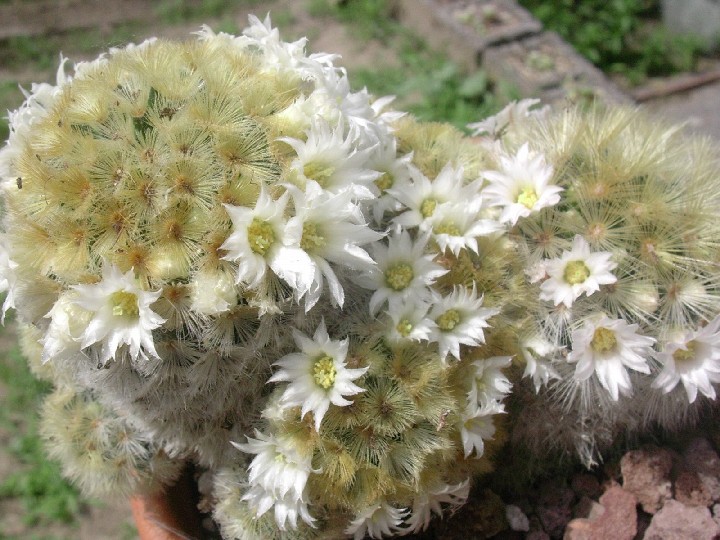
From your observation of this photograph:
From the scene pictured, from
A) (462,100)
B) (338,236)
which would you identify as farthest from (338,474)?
(462,100)

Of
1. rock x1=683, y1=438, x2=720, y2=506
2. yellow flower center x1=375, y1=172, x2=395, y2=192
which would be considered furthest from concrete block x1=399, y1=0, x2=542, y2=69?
rock x1=683, y1=438, x2=720, y2=506

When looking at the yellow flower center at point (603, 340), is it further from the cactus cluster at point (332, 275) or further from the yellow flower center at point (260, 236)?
the yellow flower center at point (260, 236)

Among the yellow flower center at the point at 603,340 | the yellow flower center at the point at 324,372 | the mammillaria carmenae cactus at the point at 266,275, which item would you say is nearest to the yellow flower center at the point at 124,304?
the mammillaria carmenae cactus at the point at 266,275

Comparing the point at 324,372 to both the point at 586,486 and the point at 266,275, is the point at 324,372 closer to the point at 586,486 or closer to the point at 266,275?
the point at 266,275

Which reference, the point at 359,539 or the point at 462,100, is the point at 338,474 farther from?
the point at 462,100

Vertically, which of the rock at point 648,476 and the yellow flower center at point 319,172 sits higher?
the yellow flower center at point 319,172

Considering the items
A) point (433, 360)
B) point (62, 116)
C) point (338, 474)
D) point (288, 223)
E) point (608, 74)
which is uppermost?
point (62, 116)

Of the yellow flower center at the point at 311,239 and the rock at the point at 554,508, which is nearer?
the yellow flower center at the point at 311,239

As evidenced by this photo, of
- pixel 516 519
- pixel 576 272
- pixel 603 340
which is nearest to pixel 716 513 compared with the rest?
pixel 516 519
